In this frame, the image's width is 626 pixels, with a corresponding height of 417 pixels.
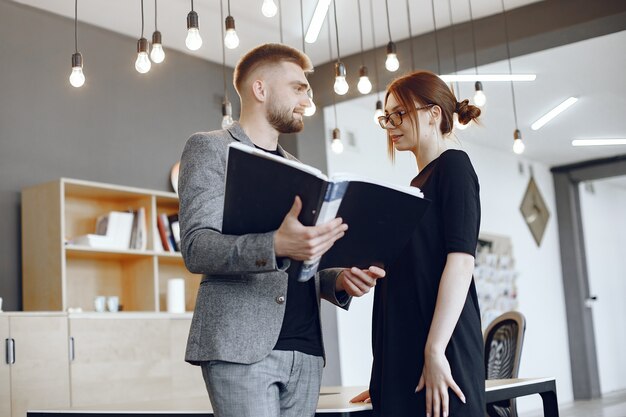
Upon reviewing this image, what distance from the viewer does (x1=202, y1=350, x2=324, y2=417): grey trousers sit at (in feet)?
5.78

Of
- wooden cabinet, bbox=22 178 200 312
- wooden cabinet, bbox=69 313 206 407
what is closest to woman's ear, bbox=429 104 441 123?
wooden cabinet, bbox=69 313 206 407

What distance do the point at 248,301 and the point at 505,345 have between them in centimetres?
237

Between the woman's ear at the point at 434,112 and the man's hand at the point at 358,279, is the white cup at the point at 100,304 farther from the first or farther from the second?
the woman's ear at the point at 434,112

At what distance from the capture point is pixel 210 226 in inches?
70.0

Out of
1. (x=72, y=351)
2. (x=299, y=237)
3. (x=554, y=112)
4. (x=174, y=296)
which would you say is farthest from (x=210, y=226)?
(x=554, y=112)

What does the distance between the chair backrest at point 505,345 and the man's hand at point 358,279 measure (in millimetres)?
1797

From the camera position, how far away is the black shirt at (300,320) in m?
1.86

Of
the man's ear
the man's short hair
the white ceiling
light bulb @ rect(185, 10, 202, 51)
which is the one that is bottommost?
the man's ear

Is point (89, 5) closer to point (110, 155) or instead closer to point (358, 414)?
point (110, 155)

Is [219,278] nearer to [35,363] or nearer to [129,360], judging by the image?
[35,363]

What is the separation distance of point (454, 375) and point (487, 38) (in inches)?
163

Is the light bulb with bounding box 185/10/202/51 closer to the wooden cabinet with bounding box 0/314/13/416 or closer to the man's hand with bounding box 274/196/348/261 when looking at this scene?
the wooden cabinet with bounding box 0/314/13/416

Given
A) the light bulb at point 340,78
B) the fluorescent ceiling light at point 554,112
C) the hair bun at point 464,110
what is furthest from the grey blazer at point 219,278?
the fluorescent ceiling light at point 554,112

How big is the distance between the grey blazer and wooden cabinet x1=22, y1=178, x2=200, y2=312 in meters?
2.88
